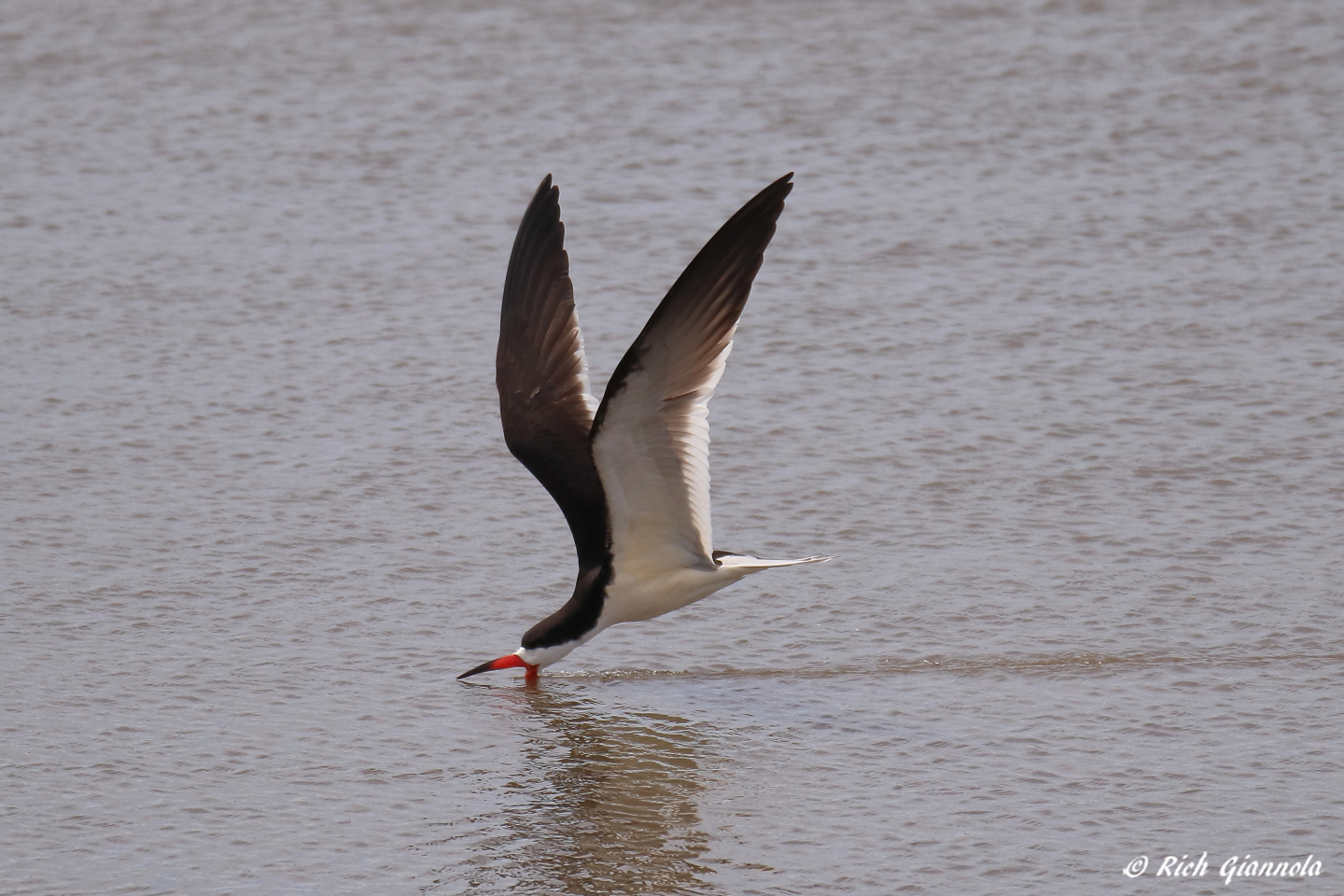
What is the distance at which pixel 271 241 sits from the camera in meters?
8.43

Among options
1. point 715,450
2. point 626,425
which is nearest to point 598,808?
point 626,425

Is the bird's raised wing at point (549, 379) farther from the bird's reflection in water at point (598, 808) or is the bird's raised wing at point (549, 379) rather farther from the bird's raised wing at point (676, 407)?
the bird's reflection in water at point (598, 808)

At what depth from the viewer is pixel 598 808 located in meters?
4.52

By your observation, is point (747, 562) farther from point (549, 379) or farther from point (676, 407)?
point (549, 379)

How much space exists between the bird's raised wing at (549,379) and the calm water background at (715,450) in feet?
1.75

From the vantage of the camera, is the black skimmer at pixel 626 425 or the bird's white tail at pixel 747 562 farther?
the bird's white tail at pixel 747 562

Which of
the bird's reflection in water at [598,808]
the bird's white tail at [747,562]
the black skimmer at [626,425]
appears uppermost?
the black skimmer at [626,425]

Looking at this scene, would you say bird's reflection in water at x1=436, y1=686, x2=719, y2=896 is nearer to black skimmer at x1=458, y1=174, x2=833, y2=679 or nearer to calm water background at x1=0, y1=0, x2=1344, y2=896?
calm water background at x1=0, y1=0, x2=1344, y2=896

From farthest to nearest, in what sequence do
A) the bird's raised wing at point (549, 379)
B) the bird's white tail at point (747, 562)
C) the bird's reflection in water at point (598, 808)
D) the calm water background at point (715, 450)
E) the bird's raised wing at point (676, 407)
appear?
the bird's raised wing at point (549, 379) → the bird's white tail at point (747, 562) → the bird's raised wing at point (676, 407) → the calm water background at point (715, 450) → the bird's reflection in water at point (598, 808)

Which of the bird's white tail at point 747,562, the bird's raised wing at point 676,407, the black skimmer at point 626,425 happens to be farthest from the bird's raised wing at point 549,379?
the bird's white tail at point 747,562

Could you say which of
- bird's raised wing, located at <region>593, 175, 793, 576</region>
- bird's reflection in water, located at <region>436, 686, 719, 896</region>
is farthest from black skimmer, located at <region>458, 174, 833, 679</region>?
bird's reflection in water, located at <region>436, 686, 719, 896</region>

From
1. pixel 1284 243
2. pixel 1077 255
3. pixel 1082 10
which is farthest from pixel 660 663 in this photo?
pixel 1082 10

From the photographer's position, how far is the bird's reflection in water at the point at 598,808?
414cm

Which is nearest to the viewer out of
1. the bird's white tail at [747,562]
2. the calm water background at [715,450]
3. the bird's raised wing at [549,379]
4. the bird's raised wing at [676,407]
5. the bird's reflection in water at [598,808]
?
the bird's reflection in water at [598,808]
